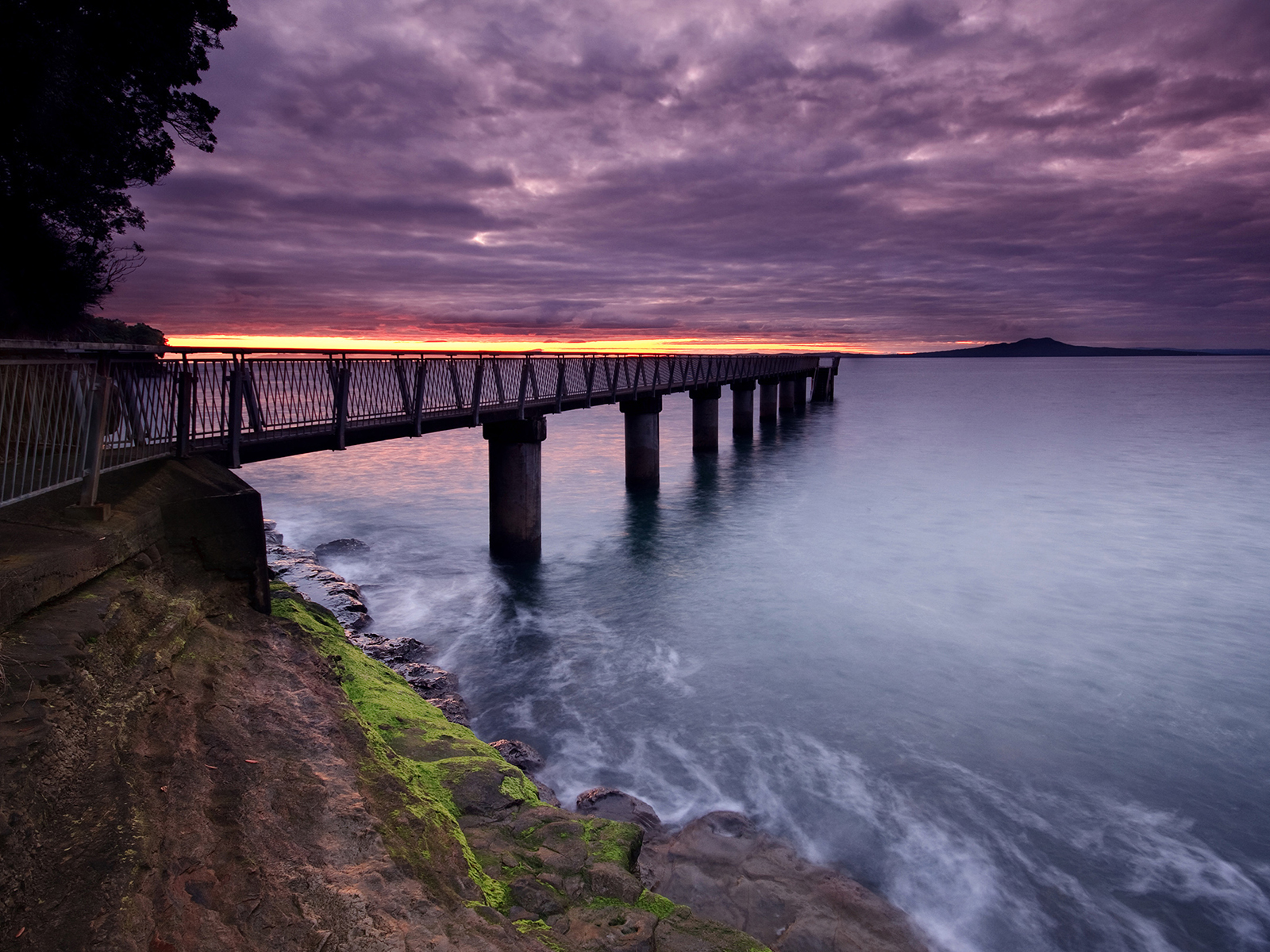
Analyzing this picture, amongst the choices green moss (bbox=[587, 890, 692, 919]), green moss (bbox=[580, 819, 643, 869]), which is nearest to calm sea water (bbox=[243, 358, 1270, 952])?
green moss (bbox=[580, 819, 643, 869])

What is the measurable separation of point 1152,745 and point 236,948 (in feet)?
40.0

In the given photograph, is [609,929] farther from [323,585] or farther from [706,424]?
[706,424]

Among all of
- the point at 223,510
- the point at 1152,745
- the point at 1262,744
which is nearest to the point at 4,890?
the point at 223,510

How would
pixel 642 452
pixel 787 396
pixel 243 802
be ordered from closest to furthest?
pixel 243 802 < pixel 642 452 < pixel 787 396

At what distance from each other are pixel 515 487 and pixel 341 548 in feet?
20.6

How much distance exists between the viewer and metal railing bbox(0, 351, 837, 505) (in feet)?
20.5

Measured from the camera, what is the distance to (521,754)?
9383 millimetres

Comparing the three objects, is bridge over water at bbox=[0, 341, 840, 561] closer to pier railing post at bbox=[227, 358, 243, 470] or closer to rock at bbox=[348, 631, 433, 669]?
pier railing post at bbox=[227, 358, 243, 470]

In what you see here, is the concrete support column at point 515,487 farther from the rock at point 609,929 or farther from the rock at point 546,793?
the rock at point 609,929

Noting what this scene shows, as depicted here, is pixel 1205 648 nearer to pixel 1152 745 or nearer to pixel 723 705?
pixel 1152 745

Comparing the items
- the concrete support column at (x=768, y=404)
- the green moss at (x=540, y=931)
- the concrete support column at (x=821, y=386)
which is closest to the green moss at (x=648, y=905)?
the green moss at (x=540, y=931)

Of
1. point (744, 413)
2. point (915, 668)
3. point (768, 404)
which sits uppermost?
point (768, 404)

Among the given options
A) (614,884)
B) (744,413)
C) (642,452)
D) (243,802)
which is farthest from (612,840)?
(744,413)

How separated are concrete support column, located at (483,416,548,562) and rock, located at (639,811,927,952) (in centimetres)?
1168
